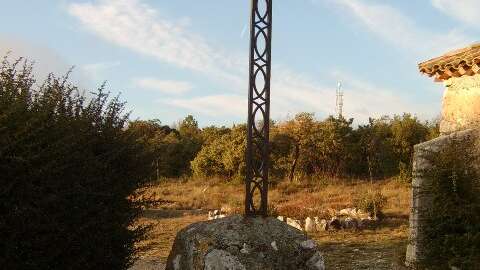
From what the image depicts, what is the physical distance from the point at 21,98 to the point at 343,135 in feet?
71.0

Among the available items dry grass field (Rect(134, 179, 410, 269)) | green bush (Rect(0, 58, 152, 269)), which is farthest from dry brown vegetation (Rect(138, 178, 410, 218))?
green bush (Rect(0, 58, 152, 269))

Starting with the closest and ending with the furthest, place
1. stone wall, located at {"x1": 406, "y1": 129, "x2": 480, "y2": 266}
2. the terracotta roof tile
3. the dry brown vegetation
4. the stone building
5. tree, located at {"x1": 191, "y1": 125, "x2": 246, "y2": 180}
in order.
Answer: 1. stone wall, located at {"x1": 406, "y1": 129, "x2": 480, "y2": 266}
2. the stone building
3. the terracotta roof tile
4. the dry brown vegetation
5. tree, located at {"x1": 191, "y1": 125, "x2": 246, "y2": 180}

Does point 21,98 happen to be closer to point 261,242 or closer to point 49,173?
point 49,173

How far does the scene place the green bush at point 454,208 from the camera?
7.57 metres

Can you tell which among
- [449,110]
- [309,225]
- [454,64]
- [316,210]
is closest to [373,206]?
[316,210]

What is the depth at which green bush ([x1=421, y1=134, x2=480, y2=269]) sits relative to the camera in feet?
24.8

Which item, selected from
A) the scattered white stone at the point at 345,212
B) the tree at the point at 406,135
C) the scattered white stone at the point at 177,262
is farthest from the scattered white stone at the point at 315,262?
the tree at the point at 406,135

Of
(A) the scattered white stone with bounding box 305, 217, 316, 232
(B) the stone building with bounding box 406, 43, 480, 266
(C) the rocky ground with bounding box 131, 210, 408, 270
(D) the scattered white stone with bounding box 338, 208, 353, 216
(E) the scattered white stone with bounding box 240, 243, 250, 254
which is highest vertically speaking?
(B) the stone building with bounding box 406, 43, 480, 266

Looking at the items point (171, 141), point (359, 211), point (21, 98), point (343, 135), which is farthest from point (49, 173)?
point (171, 141)

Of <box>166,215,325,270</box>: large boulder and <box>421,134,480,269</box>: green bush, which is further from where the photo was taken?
<box>421,134,480,269</box>: green bush

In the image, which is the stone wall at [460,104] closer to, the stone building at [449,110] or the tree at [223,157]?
the stone building at [449,110]

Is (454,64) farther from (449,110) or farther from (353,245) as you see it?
(353,245)

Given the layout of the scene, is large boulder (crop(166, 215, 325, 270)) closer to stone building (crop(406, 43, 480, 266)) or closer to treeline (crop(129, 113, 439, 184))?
stone building (crop(406, 43, 480, 266))

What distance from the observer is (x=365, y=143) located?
25719 millimetres
